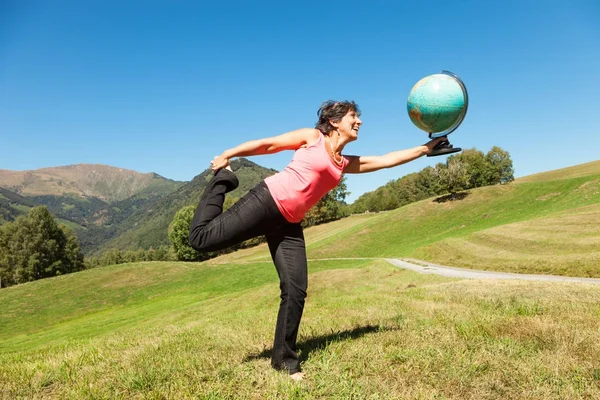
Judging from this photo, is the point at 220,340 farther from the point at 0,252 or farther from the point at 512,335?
the point at 0,252

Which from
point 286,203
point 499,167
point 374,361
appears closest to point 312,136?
point 286,203

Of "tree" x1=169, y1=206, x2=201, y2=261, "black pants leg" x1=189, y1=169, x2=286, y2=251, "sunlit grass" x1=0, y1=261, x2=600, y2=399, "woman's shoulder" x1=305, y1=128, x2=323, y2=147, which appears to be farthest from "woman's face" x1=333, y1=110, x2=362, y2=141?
"tree" x1=169, y1=206, x2=201, y2=261

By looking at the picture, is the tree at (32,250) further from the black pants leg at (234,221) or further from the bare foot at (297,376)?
the bare foot at (297,376)

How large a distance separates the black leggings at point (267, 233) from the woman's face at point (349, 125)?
3.99 ft

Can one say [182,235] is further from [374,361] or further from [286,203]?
[374,361]

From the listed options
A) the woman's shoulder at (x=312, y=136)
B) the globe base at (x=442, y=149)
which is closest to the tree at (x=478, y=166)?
the globe base at (x=442, y=149)

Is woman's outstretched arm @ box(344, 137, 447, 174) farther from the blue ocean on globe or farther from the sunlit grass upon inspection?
the sunlit grass

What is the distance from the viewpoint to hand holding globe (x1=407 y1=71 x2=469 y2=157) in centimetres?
550

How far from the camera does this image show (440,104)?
5.48 m

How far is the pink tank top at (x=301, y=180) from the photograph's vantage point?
159 inches

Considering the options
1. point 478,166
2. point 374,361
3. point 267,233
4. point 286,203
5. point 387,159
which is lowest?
point 374,361

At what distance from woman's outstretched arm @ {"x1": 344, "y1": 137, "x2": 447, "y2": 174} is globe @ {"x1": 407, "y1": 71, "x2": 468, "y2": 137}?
0.43m

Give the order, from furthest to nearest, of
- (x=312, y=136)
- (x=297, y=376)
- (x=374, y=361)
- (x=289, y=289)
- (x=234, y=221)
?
(x=312, y=136) < (x=289, y=289) < (x=234, y=221) < (x=374, y=361) < (x=297, y=376)

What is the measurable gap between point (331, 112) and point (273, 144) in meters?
0.85
